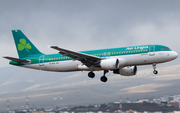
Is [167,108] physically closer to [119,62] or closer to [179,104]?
[179,104]

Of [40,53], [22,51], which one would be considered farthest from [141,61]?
[22,51]

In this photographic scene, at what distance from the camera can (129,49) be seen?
42.0 meters

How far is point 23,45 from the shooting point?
50.4 meters

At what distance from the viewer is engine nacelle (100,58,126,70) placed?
40.9 meters

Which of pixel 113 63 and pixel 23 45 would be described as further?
pixel 23 45

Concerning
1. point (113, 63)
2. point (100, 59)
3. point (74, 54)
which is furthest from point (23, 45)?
point (113, 63)

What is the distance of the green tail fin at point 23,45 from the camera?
49.1 meters

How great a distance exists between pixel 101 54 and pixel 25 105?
36.7 meters

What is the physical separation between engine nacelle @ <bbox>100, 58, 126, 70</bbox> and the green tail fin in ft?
47.1

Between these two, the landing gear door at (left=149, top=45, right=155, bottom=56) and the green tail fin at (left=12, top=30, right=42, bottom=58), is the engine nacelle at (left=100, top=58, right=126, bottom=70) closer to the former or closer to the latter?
the landing gear door at (left=149, top=45, right=155, bottom=56)

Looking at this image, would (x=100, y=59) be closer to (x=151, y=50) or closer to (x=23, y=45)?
(x=151, y=50)

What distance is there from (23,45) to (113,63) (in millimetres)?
19672

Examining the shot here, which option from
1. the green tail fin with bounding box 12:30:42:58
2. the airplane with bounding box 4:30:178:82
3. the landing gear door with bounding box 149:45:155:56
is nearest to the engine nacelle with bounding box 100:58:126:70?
the airplane with bounding box 4:30:178:82

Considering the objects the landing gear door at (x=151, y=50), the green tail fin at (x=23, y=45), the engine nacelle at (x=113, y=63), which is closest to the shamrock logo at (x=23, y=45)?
the green tail fin at (x=23, y=45)
